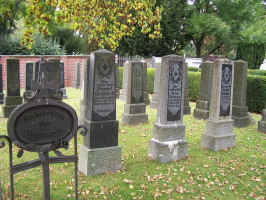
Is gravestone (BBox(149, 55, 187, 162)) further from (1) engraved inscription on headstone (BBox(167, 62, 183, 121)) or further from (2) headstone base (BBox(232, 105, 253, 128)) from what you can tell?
(2) headstone base (BBox(232, 105, 253, 128))

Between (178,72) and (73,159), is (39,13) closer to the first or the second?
(178,72)

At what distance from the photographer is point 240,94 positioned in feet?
31.1

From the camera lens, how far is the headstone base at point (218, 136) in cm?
679

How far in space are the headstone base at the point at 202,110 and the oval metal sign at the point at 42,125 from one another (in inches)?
307

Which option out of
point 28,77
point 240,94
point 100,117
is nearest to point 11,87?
point 28,77

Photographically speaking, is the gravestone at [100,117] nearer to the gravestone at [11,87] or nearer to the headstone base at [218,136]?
the headstone base at [218,136]

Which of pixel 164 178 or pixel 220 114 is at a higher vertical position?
pixel 220 114

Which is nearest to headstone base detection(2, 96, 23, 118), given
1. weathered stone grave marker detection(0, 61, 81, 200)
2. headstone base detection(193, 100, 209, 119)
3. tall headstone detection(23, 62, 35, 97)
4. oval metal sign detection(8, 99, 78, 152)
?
tall headstone detection(23, 62, 35, 97)

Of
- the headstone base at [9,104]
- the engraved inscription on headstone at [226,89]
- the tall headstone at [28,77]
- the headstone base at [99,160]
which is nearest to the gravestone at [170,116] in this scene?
the headstone base at [99,160]

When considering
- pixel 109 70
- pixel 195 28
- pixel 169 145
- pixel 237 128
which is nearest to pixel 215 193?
pixel 169 145

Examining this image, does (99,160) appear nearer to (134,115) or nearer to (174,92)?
(174,92)

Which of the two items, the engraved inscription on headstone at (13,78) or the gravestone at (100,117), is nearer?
the gravestone at (100,117)

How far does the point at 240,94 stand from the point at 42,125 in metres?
8.02

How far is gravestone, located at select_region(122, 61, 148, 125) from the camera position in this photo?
9.41m
